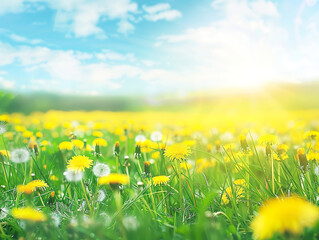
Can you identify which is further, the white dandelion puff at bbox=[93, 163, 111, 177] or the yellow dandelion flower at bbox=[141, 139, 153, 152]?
the yellow dandelion flower at bbox=[141, 139, 153, 152]

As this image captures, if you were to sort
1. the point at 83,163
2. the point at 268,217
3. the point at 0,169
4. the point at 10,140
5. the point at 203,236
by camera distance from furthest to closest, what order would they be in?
the point at 10,140
the point at 0,169
the point at 83,163
the point at 203,236
the point at 268,217

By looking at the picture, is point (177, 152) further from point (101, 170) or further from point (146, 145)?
point (146, 145)

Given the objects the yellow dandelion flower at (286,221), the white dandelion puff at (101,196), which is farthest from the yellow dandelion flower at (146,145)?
the yellow dandelion flower at (286,221)

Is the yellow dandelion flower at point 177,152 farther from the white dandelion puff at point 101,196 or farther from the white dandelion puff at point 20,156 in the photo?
the white dandelion puff at point 20,156

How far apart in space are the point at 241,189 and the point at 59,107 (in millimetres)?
17449

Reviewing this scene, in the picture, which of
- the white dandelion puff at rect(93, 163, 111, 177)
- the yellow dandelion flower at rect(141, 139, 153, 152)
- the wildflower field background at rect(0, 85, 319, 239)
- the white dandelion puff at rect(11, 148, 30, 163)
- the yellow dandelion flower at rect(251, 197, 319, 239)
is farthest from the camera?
the yellow dandelion flower at rect(141, 139, 153, 152)

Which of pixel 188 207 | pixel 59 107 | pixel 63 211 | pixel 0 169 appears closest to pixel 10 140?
pixel 0 169

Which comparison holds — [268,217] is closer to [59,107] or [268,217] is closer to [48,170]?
[48,170]

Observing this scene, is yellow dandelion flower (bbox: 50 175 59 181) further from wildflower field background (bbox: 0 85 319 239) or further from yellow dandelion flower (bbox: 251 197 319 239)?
yellow dandelion flower (bbox: 251 197 319 239)

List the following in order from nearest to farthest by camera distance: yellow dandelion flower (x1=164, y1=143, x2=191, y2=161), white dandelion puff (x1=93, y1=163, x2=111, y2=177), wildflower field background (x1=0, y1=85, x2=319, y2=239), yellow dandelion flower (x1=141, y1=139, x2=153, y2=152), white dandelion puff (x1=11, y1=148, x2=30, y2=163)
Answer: wildflower field background (x1=0, y1=85, x2=319, y2=239)
yellow dandelion flower (x1=164, y1=143, x2=191, y2=161)
white dandelion puff (x1=93, y1=163, x2=111, y2=177)
white dandelion puff (x1=11, y1=148, x2=30, y2=163)
yellow dandelion flower (x1=141, y1=139, x2=153, y2=152)

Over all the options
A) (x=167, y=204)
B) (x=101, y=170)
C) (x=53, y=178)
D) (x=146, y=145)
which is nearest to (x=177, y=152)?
(x=167, y=204)

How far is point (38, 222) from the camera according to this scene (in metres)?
0.96

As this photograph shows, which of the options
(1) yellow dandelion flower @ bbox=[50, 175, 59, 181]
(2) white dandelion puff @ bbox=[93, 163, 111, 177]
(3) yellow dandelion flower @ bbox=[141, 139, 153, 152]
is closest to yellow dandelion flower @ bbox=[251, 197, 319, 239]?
(2) white dandelion puff @ bbox=[93, 163, 111, 177]

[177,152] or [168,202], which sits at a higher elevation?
[177,152]
